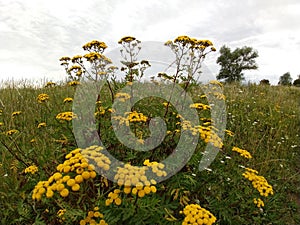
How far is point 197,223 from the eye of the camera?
1645 millimetres

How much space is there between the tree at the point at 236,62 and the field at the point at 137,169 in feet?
136

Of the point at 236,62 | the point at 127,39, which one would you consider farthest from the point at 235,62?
the point at 127,39

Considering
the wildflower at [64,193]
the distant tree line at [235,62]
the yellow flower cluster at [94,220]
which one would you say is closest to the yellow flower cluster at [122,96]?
the yellow flower cluster at [94,220]

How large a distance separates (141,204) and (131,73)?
199 centimetres

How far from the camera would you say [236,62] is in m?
46.5

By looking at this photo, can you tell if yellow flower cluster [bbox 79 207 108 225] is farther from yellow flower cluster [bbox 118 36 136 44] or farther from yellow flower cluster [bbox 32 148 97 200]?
yellow flower cluster [bbox 118 36 136 44]

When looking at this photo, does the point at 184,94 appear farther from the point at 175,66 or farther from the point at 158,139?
Answer: the point at 158,139

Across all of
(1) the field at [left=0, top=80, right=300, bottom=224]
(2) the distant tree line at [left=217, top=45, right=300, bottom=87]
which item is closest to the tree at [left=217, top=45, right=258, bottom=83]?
(2) the distant tree line at [left=217, top=45, right=300, bottom=87]

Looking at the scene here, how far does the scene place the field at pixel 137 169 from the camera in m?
1.72

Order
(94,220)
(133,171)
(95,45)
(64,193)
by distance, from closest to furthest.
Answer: (64,193) → (133,171) → (94,220) → (95,45)

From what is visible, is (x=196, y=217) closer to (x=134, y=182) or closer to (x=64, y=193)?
(x=134, y=182)

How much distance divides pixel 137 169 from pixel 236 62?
4900 centimetres

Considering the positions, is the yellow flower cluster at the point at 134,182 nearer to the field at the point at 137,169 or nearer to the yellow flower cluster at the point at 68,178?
the field at the point at 137,169

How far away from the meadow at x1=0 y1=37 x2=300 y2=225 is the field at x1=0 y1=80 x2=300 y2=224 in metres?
0.01
